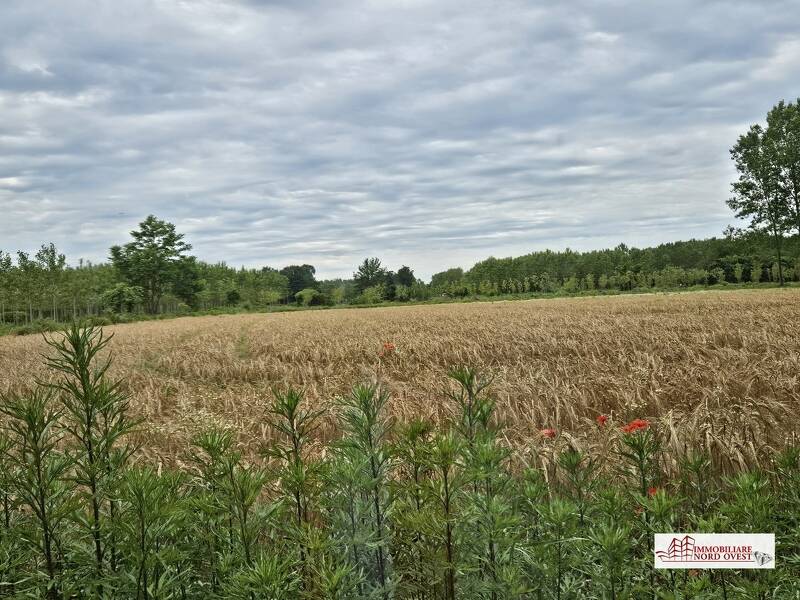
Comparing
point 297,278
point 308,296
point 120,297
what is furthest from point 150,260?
point 297,278

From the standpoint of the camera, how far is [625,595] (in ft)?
4.58

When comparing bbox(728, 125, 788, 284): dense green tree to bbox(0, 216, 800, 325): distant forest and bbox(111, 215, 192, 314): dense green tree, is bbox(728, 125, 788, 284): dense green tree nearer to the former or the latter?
bbox(0, 216, 800, 325): distant forest

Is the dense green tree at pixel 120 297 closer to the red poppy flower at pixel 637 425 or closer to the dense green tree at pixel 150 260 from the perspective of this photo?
the dense green tree at pixel 150 260

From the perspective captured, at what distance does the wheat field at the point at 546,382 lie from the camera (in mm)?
4332

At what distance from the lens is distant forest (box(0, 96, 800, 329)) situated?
2089 inches

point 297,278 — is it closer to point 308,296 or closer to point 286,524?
point 308,296

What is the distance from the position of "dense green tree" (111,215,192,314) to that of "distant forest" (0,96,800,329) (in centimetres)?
17

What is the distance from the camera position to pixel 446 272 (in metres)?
171

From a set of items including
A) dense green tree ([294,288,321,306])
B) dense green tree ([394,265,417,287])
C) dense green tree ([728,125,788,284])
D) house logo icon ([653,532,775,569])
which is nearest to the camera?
house logo icon ([653,532,775,569])

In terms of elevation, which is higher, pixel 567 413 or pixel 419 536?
pixel 419 536

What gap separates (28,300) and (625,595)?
256 feet

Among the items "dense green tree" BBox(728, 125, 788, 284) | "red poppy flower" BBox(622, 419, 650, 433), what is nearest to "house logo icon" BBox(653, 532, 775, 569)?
"red poppy flower" BBox(622, 419, 650, 433)

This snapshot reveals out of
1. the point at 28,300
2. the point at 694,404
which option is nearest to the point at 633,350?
the point at 694,404

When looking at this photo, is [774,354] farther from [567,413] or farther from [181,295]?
[181,295]
